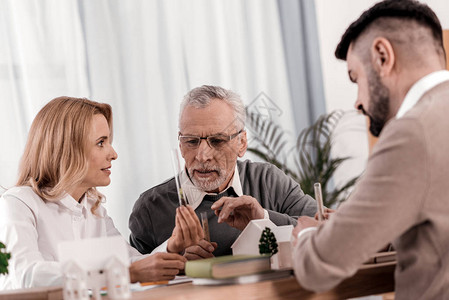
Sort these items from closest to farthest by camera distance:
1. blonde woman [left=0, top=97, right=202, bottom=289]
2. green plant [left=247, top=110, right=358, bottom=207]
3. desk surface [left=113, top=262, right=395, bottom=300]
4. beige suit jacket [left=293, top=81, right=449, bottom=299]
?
beige suit jacket [left=293, top=81, right=449, bottom=299] → desk surface [left=113, top=262, right=395, bottom=300] → blonde woman [left=0, top=97, right=202, bottom=289] → green plant [left=247, top=110, right=358, bottom=207]

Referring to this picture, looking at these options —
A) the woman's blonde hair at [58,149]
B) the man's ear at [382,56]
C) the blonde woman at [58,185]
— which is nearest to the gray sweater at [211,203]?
the blonde woman at [58,185]

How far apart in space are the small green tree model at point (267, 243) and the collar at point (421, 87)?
19.6 inches

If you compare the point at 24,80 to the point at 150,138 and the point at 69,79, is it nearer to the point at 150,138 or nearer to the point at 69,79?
the point at 69,79

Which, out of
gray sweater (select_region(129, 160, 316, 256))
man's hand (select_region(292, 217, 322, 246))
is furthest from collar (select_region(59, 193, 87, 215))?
man's hand (select_region(292, 217, 322, 246))

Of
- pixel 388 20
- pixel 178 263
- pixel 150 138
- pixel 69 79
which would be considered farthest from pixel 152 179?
pixel 388 20

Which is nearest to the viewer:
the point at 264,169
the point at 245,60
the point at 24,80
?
the point at 264,169

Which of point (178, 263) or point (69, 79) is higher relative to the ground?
point (69, 79)

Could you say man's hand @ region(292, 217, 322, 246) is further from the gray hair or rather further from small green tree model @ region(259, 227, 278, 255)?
the gray hair

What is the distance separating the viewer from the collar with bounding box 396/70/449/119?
1.46m

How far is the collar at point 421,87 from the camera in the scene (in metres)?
1.46

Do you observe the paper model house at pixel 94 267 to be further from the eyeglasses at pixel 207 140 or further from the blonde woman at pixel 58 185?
the eyeglasses at pixel 207 140

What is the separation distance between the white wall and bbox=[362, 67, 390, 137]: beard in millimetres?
3139

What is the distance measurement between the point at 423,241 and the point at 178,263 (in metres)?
0.75

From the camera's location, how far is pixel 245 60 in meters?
4.32
